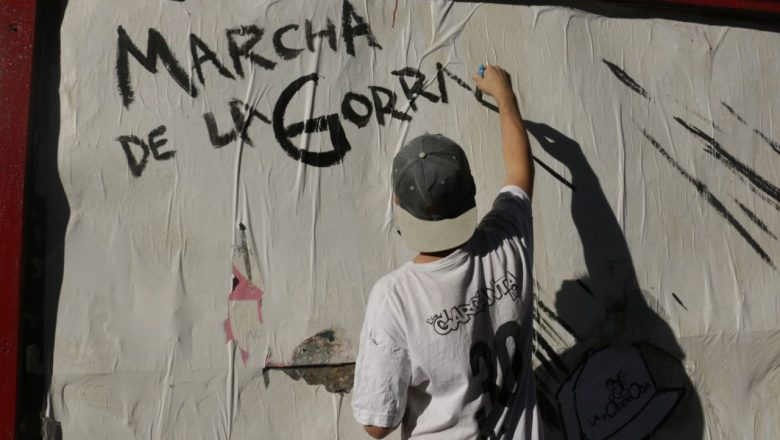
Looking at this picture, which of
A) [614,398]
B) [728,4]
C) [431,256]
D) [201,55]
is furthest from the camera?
[728,4]

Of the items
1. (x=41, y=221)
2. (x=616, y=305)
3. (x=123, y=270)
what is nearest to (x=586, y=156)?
(x=616, y=305)

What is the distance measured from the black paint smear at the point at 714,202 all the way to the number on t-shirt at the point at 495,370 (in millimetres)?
1250

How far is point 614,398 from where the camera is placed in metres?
2.69

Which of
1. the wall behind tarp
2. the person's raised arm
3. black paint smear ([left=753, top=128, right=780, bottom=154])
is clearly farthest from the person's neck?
black paint smear ([left=753, top=128, right=780, bottom=154])

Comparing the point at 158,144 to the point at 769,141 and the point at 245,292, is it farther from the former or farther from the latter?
the point at 769,141

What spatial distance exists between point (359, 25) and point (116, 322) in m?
1.24

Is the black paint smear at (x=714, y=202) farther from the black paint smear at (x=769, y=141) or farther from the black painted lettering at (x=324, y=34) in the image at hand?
the black painted lettering at (x=324, y=34)

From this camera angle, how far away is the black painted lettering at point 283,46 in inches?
96.2

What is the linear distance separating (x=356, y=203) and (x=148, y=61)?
31.2 inches

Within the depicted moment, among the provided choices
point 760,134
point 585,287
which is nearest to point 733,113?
point 760,134

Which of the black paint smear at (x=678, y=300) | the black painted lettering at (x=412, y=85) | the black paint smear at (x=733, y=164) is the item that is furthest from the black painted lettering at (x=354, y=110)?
the black paint smear at (x=678, y=300)

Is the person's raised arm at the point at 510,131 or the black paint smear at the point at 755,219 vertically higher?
the person's raised arm at the point at 510,131

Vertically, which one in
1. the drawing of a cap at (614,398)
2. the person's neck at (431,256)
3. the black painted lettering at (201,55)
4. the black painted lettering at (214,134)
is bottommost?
the drawing of a cap at (614,398)

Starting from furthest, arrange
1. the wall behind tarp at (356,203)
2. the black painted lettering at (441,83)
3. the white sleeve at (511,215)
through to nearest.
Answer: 1. the black painted lettering at (441,83)
2. the wall behind tarp at (356,203)
3. the white sleeve at (511,215)
